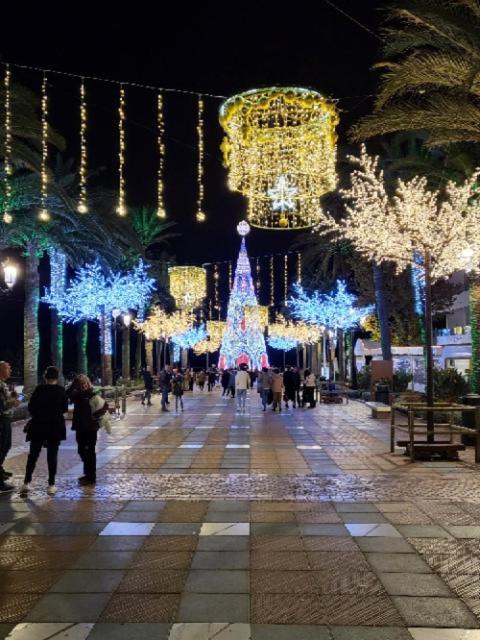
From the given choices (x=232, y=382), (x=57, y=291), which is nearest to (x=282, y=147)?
(x=57, y=291)

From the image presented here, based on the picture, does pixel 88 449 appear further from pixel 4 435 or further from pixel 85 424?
pixel 4 435

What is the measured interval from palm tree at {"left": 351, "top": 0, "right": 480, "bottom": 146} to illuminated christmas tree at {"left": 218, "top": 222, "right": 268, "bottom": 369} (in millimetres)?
39796

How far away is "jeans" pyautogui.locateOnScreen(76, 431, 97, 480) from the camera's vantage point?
9.91m

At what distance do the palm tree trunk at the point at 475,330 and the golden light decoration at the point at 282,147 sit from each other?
4.76 meters

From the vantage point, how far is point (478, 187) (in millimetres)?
16797

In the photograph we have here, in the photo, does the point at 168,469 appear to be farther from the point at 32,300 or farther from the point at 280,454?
the point at 32,300

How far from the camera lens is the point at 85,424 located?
9859mm

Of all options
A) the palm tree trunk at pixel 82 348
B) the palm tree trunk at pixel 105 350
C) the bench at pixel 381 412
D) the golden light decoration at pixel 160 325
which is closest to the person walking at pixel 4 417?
the bench at pixel 381 412

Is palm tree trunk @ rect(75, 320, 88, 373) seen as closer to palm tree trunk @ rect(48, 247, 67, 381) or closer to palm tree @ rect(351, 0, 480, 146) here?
palm tree trunk @ rect(48, 247, 67, 381)

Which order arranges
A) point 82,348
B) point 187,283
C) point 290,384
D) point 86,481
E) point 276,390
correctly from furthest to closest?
point 187,283
point 82,348
point 290,384
point 276,390
point 86,481

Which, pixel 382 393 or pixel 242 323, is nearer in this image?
pixel 382 393

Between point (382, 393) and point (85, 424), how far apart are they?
55.5 feet

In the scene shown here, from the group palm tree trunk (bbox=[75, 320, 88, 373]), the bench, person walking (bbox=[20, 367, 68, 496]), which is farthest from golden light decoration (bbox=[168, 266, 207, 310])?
person walking (bbox=[20, 367, 68, 496])

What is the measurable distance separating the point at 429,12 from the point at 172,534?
8526 mm
